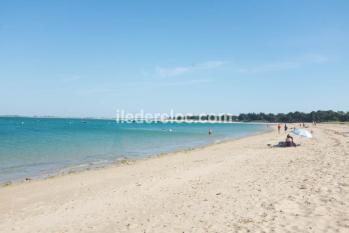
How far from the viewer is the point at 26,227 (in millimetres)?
9570

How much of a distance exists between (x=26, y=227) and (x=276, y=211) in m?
5.96

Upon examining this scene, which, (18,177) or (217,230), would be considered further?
(18,177)

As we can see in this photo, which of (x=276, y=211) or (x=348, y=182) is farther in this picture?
(x=348, y=182)

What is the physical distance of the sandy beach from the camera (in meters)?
8.80

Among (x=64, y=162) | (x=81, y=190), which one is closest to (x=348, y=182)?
(x=81, y=190)

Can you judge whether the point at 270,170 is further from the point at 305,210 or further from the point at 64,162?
the point at 64,162

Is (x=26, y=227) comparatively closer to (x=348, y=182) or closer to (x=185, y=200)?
(x=185, y=200)

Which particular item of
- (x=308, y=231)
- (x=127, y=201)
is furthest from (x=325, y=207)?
(x=127, y=201)

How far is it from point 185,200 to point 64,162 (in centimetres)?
1760

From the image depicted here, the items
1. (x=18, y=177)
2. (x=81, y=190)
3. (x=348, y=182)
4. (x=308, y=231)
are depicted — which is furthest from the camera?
(x=18, y=177)

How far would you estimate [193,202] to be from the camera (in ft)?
36.4

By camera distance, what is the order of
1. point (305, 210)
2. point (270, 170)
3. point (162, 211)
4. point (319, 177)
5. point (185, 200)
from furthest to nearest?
1. point (270, 170)
2. point (319, 177)
3. point (185, 200)
4. point (162, 211)
5. point (305, 210)

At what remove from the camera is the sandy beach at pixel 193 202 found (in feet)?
28.9

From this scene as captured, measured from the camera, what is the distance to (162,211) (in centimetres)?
1031
